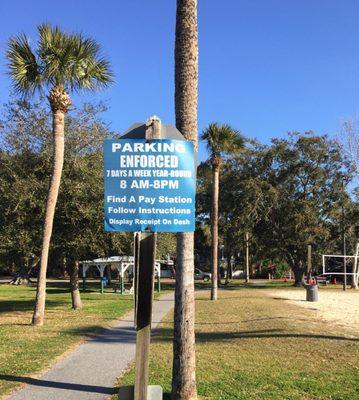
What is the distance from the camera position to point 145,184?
5699 millimetres

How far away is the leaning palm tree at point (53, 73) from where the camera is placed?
1473 cm

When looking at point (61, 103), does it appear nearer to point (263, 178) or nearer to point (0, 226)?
point (0, 226)

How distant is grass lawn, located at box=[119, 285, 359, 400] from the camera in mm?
7535

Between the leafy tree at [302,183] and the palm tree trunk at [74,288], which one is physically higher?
the leafy tree at [302,183]

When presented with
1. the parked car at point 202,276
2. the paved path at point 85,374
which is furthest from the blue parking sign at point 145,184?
the parked car at point 202,276

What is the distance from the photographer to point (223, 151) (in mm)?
26938

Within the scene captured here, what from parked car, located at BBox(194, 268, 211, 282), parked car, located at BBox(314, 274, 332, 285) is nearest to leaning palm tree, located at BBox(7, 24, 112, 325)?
parked car, located at BBox(314, 274, 332, 285)

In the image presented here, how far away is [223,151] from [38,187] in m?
11.4

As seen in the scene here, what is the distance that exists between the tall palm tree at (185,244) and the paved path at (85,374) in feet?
3.77

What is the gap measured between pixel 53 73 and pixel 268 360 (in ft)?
32.0

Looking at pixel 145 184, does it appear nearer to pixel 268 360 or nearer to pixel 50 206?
pixel 268 360

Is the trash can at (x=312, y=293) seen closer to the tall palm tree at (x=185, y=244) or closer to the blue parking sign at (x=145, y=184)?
the tall palm tree at (x=185, y=244)

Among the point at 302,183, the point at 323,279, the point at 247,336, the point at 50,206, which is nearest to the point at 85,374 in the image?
the point at 247,336

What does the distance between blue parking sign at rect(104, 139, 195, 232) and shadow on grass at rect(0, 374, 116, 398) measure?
2.95m
